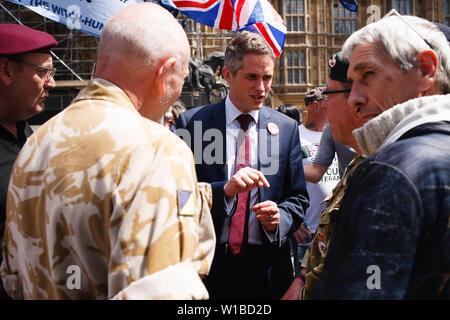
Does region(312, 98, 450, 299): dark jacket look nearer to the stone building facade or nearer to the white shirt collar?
the white shirt collar

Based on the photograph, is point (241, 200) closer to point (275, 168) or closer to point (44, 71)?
point (275, 168)

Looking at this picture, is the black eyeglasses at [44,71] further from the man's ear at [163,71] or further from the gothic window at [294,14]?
the gothic window at [294,14]

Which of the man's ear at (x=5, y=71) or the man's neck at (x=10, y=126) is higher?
the man's ear at (x=5, y=71)

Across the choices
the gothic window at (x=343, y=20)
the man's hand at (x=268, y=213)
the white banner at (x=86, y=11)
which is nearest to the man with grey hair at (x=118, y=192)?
the man's hand at (x=268, y=213)

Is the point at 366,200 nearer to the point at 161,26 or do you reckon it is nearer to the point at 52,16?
the point at 161,26

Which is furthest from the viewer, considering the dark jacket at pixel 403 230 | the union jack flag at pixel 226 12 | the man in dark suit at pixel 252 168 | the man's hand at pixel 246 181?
the union jack flag at pixel 226 12

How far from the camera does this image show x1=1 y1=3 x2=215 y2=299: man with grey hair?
98cm

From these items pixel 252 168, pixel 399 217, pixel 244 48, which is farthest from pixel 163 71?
pixel 244 48

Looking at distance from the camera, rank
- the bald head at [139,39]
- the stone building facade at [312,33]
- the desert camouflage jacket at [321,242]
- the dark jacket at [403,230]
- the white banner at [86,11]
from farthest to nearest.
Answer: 1. the stone building facade at [312,33]
2. the white banner at [86,11]
3. the desert camouflage jacket at [321,242]
4. the bald head at [139,39]
5. the dark jacket at [403,230]

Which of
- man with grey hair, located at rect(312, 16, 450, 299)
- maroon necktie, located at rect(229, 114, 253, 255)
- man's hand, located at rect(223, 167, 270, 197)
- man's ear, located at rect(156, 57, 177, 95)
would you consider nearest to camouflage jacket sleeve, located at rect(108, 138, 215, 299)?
man's ear, located at rect(156, 57, 177, 95)

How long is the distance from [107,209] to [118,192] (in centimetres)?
5

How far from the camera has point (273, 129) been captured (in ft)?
7.80

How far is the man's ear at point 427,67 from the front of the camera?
118 cm

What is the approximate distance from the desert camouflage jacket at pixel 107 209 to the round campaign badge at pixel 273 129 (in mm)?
1220
